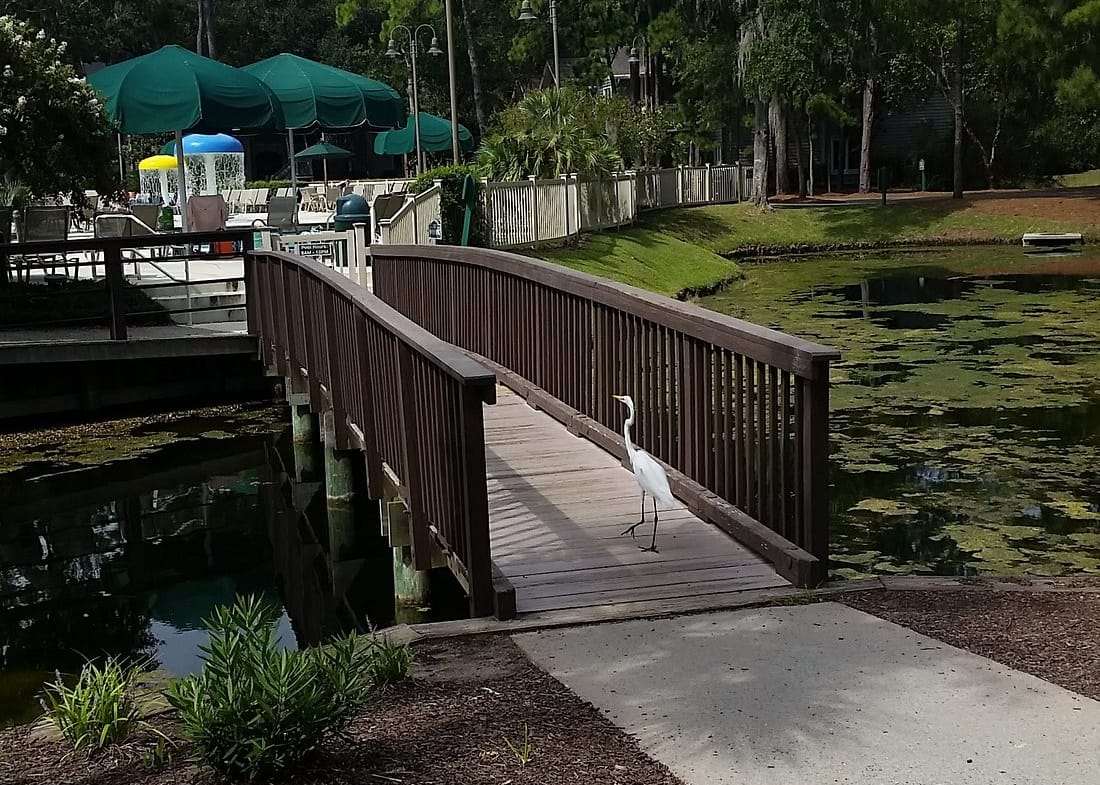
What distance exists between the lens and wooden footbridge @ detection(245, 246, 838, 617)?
5.50m

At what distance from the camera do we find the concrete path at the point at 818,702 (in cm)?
373

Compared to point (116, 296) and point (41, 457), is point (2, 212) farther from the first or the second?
point (41, 457)

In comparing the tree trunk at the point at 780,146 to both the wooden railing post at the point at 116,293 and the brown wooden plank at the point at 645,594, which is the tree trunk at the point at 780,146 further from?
the brown wooden plank at the point at 645,594

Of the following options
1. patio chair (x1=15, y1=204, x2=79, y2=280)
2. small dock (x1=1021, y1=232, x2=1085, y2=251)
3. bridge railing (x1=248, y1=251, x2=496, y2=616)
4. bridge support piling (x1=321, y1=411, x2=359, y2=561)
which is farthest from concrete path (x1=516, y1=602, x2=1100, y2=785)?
small dock (x1=1021, y1=232, x2=1085, y2=251)

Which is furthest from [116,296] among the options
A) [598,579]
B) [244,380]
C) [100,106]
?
[598,579]

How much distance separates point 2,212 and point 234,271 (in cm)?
407

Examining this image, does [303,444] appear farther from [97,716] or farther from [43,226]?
[97,716]

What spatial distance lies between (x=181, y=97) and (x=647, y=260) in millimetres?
10382

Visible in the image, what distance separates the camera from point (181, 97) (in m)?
20.2

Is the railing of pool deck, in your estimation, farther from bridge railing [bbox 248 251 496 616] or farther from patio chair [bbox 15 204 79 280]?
bridge railing [bbox 248 251 496 616]

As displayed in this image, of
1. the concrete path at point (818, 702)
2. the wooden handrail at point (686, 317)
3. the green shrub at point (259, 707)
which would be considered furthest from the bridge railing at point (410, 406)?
the green shrub at point (259, 707)

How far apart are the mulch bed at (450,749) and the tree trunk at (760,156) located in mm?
33005

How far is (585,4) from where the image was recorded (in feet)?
151

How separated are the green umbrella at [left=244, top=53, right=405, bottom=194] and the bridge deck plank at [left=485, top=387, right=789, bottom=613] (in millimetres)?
18222
